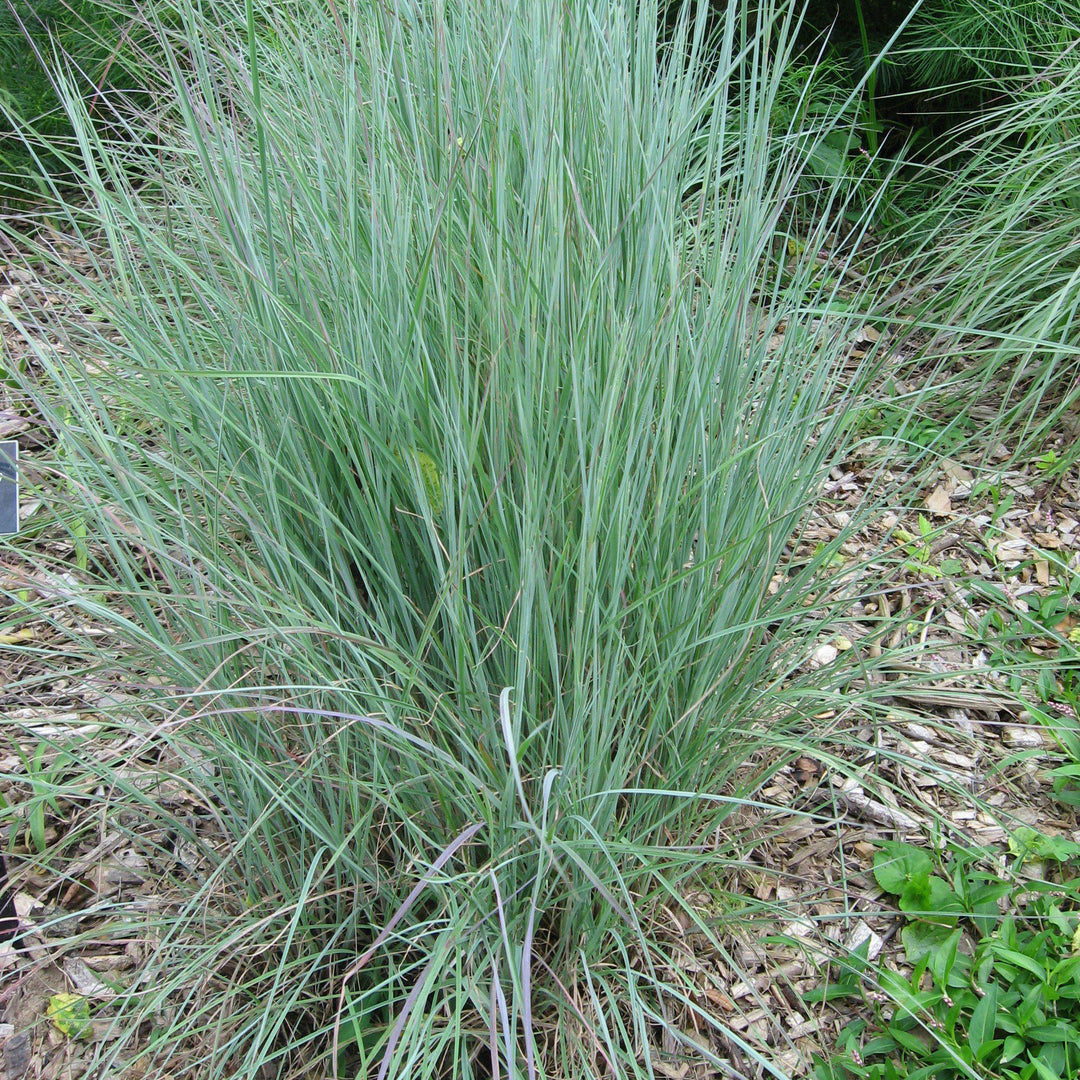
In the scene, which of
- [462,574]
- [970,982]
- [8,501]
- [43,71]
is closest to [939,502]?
[970,982]

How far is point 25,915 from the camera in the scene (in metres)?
1.65

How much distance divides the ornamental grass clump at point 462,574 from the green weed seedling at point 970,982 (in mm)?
249

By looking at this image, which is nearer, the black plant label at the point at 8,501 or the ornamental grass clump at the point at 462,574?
the ornamental grass clump at the point at 462,574

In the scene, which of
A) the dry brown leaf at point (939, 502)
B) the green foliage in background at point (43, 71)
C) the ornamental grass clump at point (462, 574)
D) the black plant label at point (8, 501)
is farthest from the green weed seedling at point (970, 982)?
the green foliage in background at point (43, 71)

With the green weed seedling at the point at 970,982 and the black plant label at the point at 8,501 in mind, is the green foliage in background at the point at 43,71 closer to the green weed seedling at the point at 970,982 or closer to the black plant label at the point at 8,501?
the black plant label at the point at 8,501

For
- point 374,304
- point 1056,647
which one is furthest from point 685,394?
point 1056,647

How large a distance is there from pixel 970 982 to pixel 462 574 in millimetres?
977

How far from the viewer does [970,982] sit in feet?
4.63

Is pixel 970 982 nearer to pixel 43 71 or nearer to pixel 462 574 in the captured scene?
pixel 462 574

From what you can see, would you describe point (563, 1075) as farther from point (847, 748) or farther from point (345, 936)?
point (847, 748)

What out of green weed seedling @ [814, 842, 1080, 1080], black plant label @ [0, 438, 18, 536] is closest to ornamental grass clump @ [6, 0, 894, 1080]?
black plant label @ [0, 438, 18, 536]

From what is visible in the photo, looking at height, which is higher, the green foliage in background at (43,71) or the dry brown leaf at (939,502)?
the green foliage in background at (43,71)

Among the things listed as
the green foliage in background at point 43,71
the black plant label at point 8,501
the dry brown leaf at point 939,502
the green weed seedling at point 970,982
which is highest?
the green foliage in background at point 43,71

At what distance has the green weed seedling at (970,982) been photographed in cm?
132
